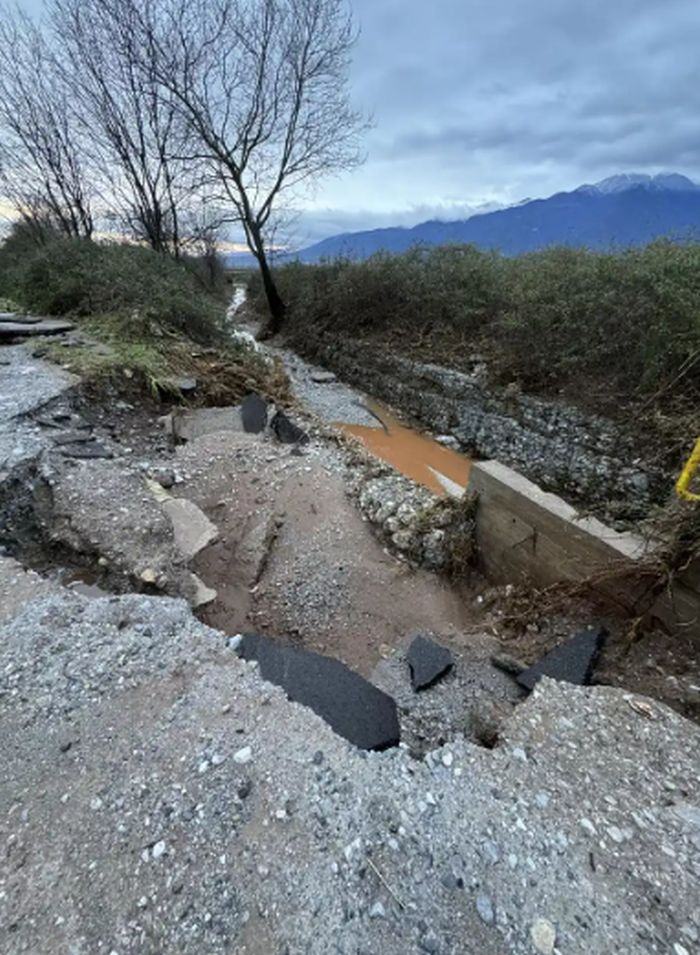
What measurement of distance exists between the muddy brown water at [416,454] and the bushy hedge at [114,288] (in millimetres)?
3148

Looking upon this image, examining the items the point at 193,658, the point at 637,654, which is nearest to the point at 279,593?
the point at 193,658

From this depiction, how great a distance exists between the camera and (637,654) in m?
2.39

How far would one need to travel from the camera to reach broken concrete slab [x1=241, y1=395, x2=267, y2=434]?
5.34m

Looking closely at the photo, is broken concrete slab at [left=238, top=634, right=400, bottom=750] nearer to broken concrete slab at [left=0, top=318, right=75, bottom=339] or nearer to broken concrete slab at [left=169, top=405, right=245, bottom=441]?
broken concrete slab at [left=169, top=405, right=245, bottom=441]

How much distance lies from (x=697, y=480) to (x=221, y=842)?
2597mm

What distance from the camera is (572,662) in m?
2.37

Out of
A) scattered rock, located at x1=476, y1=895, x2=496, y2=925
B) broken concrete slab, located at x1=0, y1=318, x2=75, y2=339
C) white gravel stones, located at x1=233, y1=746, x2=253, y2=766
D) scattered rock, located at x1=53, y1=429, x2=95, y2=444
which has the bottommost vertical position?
scattered rock, located at x1=476, y1=895, x2=496, y2=925

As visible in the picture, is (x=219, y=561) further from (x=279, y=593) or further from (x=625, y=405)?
(x=625, y=405)

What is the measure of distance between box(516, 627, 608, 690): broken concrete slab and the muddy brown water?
3151 mm

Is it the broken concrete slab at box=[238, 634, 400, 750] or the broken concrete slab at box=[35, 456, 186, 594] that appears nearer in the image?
the broken concrete slab at box=[238, 634, 400, 750]

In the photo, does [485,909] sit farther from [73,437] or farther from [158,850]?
[73,437]

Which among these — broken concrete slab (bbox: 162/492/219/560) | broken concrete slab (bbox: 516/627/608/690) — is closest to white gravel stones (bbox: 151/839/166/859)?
broken concrete slab (bbox: 516/627/608/690)

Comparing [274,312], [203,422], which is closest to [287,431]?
[203,422]

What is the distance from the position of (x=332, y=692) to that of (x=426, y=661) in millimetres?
842
